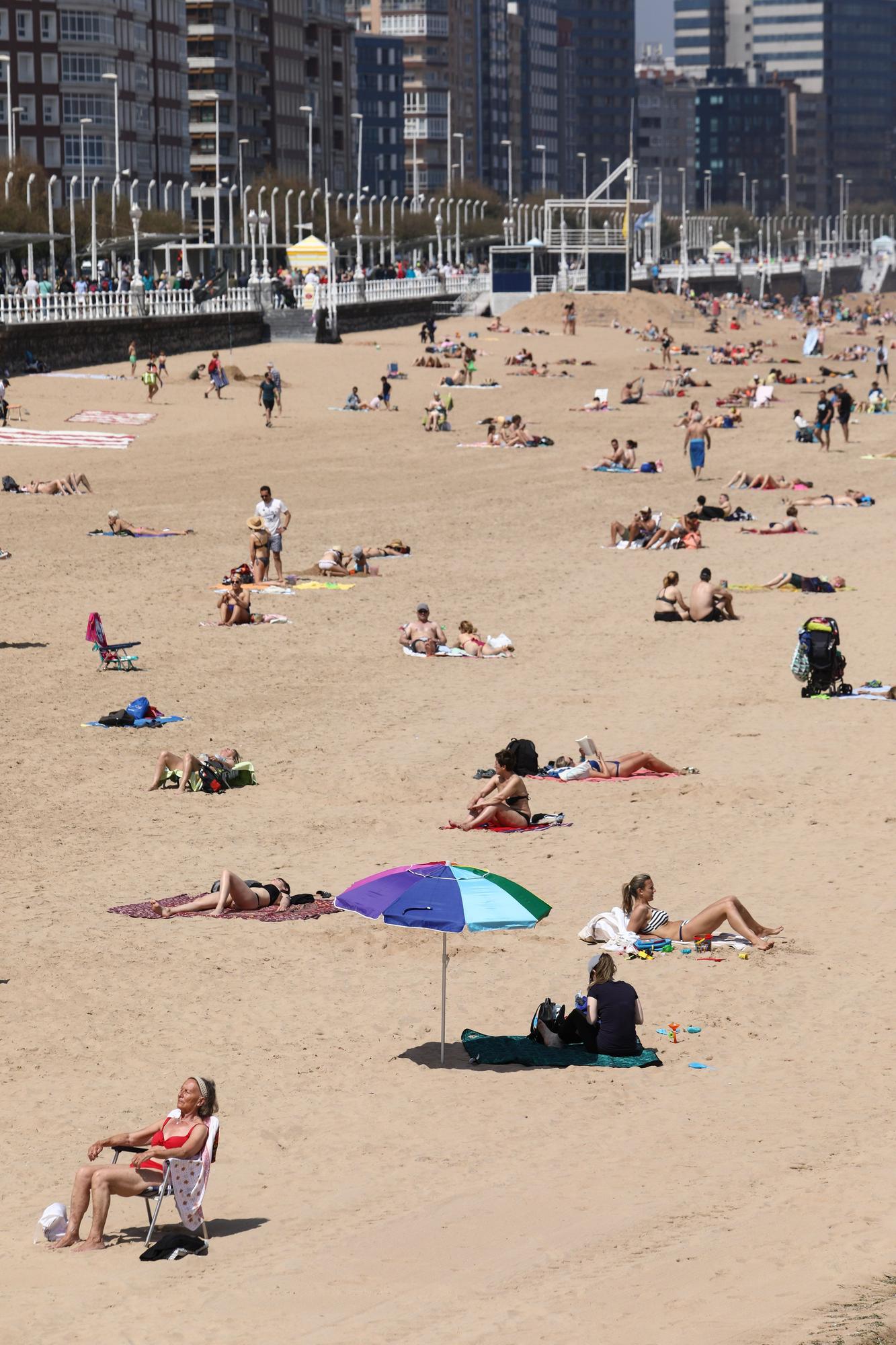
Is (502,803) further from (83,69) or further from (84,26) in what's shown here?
(84,26)

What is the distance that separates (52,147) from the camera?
99.9 m

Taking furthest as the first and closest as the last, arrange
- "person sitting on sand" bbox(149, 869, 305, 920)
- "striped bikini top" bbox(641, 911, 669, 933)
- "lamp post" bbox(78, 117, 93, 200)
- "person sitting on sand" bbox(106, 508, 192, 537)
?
"lamp post" bbox(78, 117, 93, 200) → "person sitting on sand" bbox(106, 508, 192, 537) → "person sitting on sand" bbox(149, 869, 305, 920) → "striped bikini top" bbox(641, 911, 669, 933)

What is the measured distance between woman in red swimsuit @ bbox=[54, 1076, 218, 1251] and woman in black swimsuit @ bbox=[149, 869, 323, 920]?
4435mm

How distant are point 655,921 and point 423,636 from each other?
10.3 meters

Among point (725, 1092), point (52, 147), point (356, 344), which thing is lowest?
point (725, 1092)

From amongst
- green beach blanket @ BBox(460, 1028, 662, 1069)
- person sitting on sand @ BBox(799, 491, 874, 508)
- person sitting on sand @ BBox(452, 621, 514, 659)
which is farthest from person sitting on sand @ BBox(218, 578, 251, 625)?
person sitting on sand @ BBox(799, 491, 874, 508)

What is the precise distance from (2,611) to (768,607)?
9002 mm

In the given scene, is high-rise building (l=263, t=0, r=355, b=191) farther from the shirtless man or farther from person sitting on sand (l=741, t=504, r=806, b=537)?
the shirtless man

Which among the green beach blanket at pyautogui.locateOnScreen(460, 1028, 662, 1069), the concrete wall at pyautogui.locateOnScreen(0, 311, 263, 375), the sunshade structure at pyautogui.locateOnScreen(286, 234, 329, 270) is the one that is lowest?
the green beach blanket at pyautogui.locateOnScreen(460, 1028, 662, 1069)

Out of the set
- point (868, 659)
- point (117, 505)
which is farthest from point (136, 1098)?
point (117, 505)

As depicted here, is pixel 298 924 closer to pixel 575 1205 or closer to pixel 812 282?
pixel 575 1205

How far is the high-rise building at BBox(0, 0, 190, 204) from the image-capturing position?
99.1 metres

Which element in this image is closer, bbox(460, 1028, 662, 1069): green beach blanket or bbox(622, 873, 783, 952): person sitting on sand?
bbox(460, 1028, 662, 1069): green beach blanket

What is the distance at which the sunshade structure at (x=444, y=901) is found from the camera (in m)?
10.9
